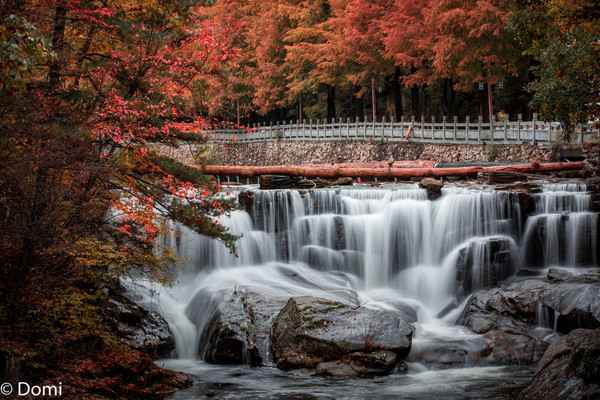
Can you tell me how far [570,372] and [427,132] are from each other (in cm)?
2995

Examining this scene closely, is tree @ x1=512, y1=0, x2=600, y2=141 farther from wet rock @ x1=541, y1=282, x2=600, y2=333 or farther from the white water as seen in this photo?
wet rock @ x1=541, y1=282, x2=600, y2=333

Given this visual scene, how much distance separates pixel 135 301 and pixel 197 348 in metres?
1.66

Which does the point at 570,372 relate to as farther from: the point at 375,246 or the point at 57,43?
the point at 375,246

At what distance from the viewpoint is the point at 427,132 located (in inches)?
1553

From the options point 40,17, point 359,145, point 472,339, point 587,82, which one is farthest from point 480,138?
point 40,17

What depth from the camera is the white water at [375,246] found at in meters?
18.0

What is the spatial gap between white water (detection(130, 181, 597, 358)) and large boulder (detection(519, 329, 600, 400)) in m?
5.54

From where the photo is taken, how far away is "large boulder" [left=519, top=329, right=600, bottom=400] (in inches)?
382

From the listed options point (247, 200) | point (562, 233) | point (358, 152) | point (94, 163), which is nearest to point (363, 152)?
point (358, 152)

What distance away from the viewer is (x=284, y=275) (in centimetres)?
1886

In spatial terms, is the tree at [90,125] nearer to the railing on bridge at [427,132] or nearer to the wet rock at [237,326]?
the wet rock at [237,326]
